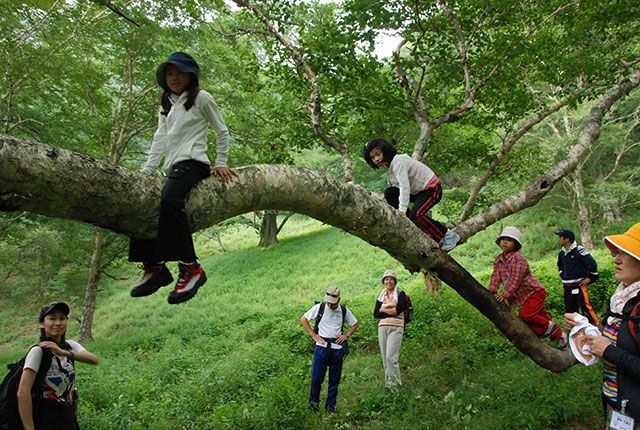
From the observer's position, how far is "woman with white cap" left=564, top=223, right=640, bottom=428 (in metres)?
2.20

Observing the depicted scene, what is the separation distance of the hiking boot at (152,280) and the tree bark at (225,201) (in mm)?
317

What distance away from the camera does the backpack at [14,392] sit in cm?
328

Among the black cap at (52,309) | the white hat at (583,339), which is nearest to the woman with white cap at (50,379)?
the black cap at (52,309)

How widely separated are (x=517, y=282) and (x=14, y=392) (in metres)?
5.58

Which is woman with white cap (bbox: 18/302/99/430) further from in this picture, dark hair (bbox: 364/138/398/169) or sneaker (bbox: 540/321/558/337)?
sneaker (bbox: 540/321/558/337)

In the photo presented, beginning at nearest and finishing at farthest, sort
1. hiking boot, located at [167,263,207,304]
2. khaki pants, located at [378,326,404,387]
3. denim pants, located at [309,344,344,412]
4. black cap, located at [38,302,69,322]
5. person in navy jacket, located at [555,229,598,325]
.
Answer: hiking boot, located at [167,263,207,304] → black cap, located at [38,302,69,322] → denim pants, located at [309,344,344,412] → khaki pants, located at [378,326,404,387] → person in navy jacket, located at [555,229,598,325]

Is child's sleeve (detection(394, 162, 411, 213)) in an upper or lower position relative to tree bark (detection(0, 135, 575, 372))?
upper

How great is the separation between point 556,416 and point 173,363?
25.8 feet

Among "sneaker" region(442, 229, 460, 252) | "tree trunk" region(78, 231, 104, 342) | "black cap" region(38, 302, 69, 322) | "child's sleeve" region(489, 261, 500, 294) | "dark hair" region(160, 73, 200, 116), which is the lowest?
"tree trunk" region(78, 231, 104, 342)

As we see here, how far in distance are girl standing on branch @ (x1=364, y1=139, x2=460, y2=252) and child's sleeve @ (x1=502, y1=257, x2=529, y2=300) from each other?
51.5 inches

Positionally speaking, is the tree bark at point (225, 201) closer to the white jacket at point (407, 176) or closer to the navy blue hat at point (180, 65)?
the white jacket at point (407, 176)

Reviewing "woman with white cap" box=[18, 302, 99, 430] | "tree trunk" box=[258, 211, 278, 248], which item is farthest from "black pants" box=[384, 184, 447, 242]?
"tree trunk" box=[258, 211, 278, 248]

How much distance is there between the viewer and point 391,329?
6363mm

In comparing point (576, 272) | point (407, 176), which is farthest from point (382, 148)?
point (576, 272)
